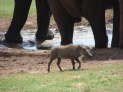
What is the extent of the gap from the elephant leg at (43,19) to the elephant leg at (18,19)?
47cm

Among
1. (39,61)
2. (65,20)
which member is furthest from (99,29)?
(65,20)

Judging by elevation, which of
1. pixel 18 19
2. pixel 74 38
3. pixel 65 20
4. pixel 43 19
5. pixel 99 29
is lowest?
pixel 74 38

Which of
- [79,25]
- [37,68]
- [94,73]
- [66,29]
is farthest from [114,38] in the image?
[79,25]

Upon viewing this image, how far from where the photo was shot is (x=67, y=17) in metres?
18.4

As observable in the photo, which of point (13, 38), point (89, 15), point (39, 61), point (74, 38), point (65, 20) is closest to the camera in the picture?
point (39, 61)

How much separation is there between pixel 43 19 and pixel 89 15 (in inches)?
260

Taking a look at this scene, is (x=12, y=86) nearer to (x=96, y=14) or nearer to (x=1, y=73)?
(x=1, y=73)

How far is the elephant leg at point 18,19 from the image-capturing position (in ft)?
72.9

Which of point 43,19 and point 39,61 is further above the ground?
point 39,61

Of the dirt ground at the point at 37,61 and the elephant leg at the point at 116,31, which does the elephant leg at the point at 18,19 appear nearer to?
the dirt ground at the point at 37,61

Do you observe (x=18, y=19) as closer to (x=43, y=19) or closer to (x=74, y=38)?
(x=43, y=19)

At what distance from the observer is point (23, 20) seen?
73.8ft

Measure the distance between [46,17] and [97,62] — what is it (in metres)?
9.96

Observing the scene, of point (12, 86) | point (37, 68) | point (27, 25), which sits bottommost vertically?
point (27, 25)
